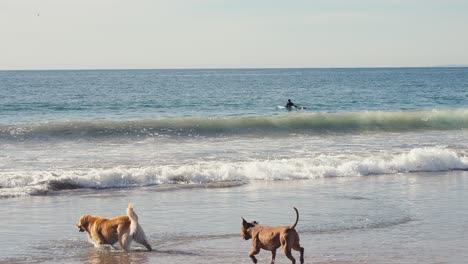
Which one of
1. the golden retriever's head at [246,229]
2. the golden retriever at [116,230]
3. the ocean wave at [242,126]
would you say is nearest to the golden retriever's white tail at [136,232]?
the golden retriever at [116,230]

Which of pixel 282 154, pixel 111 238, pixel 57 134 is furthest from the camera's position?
pixel 57 134

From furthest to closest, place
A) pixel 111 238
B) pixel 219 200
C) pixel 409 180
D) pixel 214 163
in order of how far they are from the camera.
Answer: pixel 214 163 → pixel 409 180 → pixel 219 200 → pixel 111 238

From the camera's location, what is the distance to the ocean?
10.9m

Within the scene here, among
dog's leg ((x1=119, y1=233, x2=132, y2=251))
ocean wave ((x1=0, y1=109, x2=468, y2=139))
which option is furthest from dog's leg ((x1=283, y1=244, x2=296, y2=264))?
ocean wave ((x1=0, y1=109, x2=468, y2=139))

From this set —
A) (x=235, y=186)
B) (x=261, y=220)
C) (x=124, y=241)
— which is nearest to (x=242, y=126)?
(x=235, y=186)

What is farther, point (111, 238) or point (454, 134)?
point (454, 134)

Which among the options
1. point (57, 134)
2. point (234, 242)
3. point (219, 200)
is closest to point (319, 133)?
point (57, 134)

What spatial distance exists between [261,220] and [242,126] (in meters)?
18.7

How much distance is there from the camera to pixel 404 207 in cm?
1366

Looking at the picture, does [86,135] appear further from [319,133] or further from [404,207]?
[404,207]

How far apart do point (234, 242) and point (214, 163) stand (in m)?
8.31

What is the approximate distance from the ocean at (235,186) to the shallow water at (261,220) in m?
0.03

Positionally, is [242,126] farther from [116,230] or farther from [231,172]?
[116,230]

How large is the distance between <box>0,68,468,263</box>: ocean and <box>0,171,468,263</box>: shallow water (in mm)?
29
